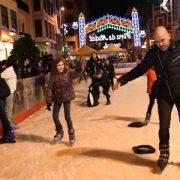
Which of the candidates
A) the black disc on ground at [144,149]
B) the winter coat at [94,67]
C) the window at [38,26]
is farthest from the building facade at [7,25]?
the black disc on ground at [144,149]

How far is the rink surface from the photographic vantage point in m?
5.38

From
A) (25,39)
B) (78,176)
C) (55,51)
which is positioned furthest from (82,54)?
(78,176)

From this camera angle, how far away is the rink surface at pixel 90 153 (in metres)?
5.38

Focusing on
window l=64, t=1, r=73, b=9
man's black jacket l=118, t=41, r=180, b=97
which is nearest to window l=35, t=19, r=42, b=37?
man's black jacket l=118, t=41, r=180, b=97

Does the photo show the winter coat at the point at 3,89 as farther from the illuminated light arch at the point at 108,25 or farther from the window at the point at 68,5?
the window at the point at 68,5

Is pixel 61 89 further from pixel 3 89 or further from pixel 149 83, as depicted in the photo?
pixel 149 83

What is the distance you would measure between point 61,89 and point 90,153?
1.26 meters

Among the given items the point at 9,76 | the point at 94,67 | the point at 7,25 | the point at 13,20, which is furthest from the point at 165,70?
the point at 13,20

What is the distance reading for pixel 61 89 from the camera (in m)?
7.15

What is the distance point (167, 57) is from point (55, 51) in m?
48.6

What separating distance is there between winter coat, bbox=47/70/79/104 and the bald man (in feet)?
6.88

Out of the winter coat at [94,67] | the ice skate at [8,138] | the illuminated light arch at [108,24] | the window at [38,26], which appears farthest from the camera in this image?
the window at [38,26]

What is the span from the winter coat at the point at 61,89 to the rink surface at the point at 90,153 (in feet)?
2.46

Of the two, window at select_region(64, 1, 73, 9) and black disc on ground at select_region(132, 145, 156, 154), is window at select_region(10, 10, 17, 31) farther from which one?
window at select_region(64, 1, 73, 9)
